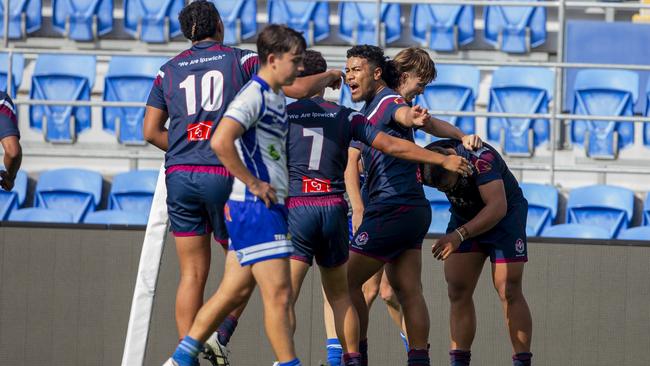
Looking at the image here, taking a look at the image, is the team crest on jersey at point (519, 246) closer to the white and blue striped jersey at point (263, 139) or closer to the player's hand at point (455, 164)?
the player's hand at point (455, 164)

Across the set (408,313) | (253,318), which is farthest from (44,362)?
(408,313)

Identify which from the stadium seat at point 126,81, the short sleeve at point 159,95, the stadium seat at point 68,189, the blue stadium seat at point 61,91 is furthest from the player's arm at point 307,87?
the blue stadium seat at point 61,91

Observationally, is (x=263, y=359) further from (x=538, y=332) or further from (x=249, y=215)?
(x=249, y=215)

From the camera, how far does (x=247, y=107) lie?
15.2 feet

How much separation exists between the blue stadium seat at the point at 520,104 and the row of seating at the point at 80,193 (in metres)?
3.57

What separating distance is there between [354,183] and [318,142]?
57 centimetres

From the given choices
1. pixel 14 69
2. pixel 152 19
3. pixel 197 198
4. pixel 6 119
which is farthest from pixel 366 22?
pixel 197 198

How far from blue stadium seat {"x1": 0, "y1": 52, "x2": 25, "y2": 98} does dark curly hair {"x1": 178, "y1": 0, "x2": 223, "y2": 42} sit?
5.55 meters

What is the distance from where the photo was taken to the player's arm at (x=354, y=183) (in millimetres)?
6086

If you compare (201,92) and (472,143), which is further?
(472,143)

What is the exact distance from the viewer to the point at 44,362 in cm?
764

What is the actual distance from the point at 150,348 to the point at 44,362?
2.69 ft

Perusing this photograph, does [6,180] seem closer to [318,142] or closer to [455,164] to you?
[318,142]

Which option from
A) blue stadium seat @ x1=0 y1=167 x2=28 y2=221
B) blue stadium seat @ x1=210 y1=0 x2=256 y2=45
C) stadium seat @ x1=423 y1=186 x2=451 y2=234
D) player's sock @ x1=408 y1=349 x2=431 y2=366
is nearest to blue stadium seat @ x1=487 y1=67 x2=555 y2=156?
stadium seat @ x1=423 y1=186 x2=451 y2=234
